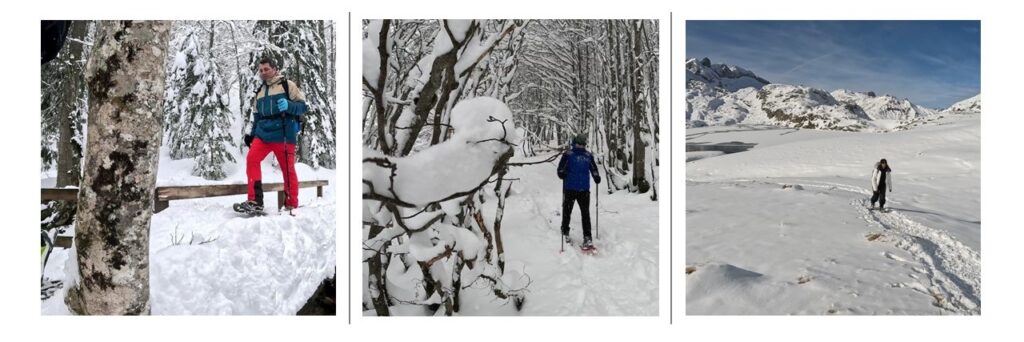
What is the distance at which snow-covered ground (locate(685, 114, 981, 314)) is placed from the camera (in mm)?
2416

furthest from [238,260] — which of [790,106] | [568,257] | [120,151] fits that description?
[790,106]

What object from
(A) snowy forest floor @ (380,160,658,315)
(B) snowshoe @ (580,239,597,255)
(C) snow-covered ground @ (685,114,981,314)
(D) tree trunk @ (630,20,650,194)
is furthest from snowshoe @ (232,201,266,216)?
(C) snow-covered ground @ (685,114,981,314)

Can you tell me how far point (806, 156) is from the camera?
2.60 m

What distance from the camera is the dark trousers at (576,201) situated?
2.52m

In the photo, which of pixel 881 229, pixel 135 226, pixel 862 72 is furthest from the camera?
pixel 862 72

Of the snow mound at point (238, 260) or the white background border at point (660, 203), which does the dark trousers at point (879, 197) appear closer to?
the white background border at point (660, 203)

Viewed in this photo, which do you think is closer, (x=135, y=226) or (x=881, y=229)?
(x=135, y=226)

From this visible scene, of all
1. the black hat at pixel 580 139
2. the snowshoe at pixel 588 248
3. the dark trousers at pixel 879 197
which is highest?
the black hat at pixel 580 139

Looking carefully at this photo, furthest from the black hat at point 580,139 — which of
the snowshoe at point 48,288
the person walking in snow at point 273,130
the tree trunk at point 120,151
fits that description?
the snowshoe at point 48,288
